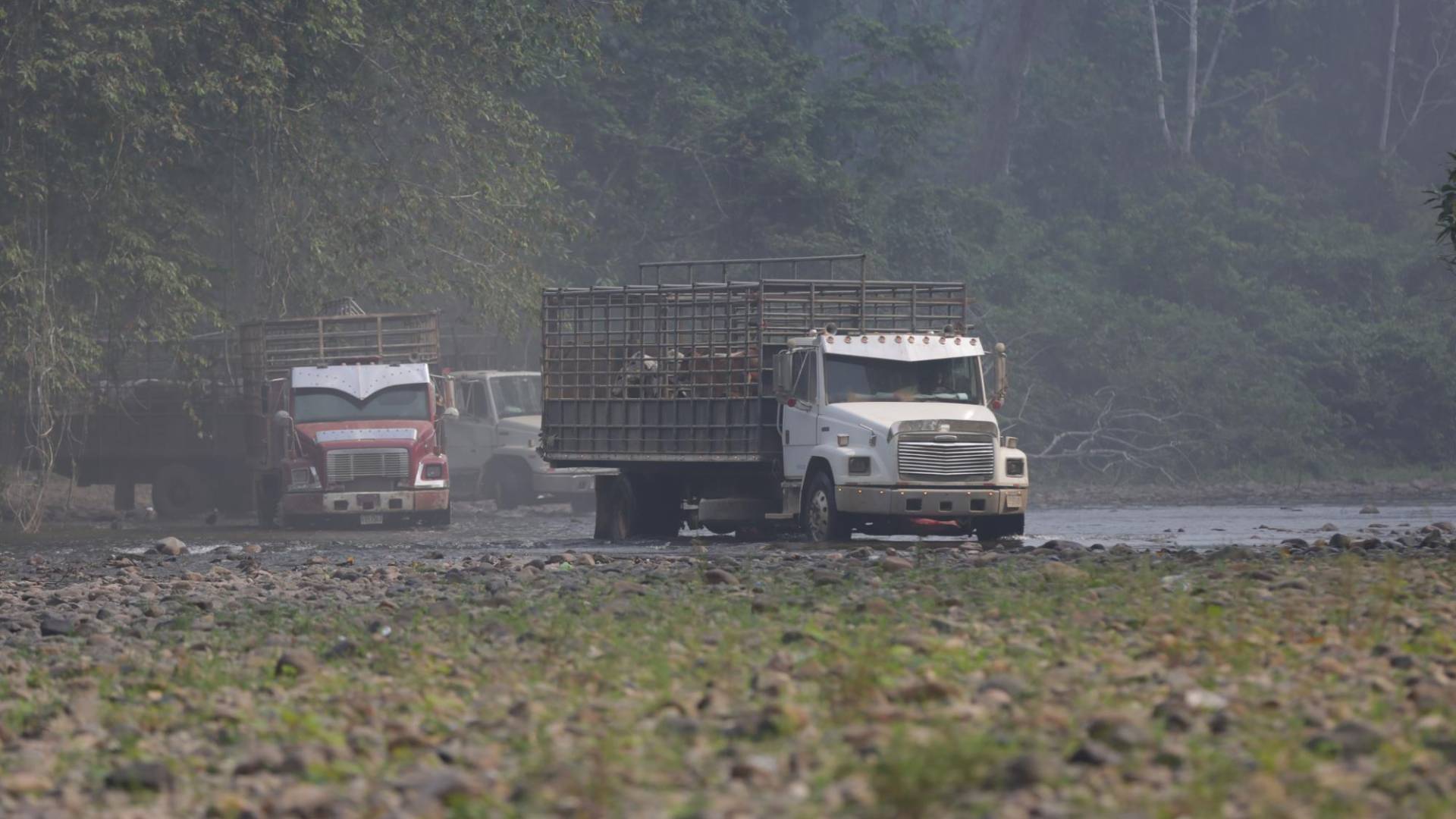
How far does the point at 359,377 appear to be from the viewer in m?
27.3

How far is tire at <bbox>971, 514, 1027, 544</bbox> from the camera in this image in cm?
1906

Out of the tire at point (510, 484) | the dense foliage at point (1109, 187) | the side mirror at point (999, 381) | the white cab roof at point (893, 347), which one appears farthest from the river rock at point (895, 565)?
the dense foliage at point (1109, 187)

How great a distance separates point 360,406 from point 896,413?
35.7 ft

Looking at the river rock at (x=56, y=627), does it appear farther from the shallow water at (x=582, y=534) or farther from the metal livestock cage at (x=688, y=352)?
the metal livestock cage at (x=688, y=352)

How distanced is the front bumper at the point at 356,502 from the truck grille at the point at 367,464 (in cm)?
25

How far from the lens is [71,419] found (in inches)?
1208

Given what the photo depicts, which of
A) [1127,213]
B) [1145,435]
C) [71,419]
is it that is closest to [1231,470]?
[1145,435]

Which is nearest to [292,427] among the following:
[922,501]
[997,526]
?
[922,501]

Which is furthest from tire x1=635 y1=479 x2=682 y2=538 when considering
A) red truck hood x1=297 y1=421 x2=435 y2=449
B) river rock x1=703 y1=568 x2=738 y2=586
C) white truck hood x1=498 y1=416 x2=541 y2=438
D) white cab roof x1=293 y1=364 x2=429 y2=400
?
white truck hood x1=498 y1=416 x2=541 y2=438

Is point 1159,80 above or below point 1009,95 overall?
above

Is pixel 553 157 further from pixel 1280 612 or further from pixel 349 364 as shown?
pixel 1280 612

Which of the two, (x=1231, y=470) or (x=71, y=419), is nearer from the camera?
(x=71, y=419)

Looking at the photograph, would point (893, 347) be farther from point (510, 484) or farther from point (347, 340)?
point (510, 484)

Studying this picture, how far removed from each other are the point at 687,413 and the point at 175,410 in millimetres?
13744
